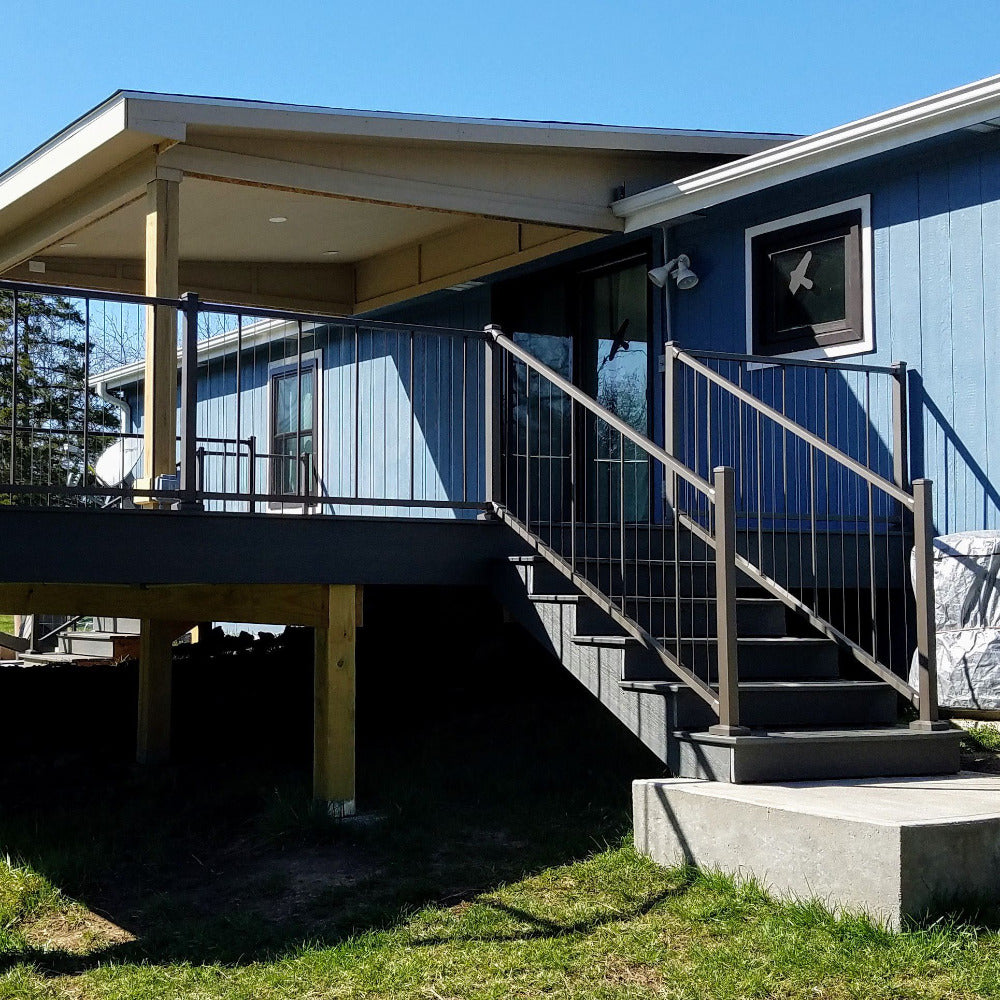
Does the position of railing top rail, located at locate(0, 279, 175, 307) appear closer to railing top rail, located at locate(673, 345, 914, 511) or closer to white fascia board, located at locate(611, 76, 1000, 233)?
railing top rail, located at locate(673, 345, 914, 511)

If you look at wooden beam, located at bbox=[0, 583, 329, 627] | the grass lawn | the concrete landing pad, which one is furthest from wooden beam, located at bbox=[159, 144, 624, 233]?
the concrete landing pad

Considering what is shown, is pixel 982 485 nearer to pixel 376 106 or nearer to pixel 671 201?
pixel 671 201

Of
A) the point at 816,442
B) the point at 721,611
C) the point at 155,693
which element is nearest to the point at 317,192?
the point at 155,693

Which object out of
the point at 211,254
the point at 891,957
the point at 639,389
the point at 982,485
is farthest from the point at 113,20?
the point at 891,957

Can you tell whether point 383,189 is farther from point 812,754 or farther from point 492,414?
point 812,754

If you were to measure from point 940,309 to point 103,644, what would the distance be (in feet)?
29.2

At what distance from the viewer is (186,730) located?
925 cm

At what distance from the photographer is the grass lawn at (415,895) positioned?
4.15 metres

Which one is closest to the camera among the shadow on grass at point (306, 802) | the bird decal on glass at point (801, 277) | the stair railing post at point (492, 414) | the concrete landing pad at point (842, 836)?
the concrete landing pad at point (842, 836)

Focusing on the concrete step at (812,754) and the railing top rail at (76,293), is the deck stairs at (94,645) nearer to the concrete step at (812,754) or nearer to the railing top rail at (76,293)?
the railing top rail at (76,293)

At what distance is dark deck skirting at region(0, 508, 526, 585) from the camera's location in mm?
5719

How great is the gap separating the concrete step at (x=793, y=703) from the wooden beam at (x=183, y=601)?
5.92 feet

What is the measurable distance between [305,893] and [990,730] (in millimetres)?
3552

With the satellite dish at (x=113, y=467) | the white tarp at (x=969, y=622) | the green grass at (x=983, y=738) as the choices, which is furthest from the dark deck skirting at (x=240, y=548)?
the satellite dish at (x=113, y=467)
